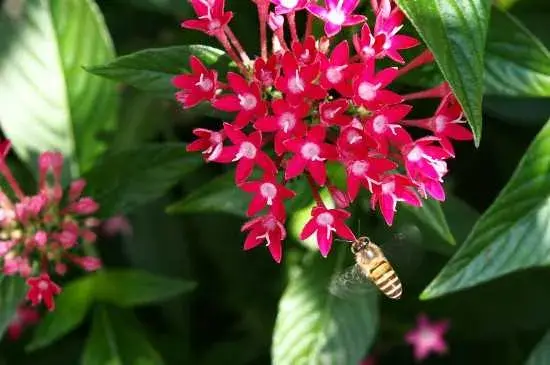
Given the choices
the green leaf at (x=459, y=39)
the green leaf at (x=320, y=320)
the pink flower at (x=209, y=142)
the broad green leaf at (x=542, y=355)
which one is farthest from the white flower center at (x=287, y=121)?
the broad green leaf at (x=542, y=355)

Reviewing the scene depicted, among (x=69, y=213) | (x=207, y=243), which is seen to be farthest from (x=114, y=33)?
(x=69, y=213)

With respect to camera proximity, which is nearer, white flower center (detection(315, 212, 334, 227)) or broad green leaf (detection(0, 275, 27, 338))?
white flower center (detection(315, 212, 334, 227))

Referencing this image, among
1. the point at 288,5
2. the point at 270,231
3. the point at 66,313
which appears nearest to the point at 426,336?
the point at 66,313

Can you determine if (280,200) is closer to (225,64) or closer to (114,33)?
(225,64)

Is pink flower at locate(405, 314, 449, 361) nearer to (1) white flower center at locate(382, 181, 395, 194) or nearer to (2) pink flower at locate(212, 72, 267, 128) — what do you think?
(1) white flower center at locate(382, 181, 395, 194)

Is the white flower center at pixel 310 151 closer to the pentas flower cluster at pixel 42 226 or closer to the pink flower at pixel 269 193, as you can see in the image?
the pink flower at pixel 269 193

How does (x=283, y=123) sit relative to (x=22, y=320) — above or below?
above

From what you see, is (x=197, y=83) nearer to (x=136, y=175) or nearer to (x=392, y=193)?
(x=392, y=193)

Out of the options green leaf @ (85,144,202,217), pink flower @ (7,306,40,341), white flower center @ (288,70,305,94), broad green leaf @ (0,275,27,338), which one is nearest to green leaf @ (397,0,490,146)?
white flower center @ (288,70,305,94)
